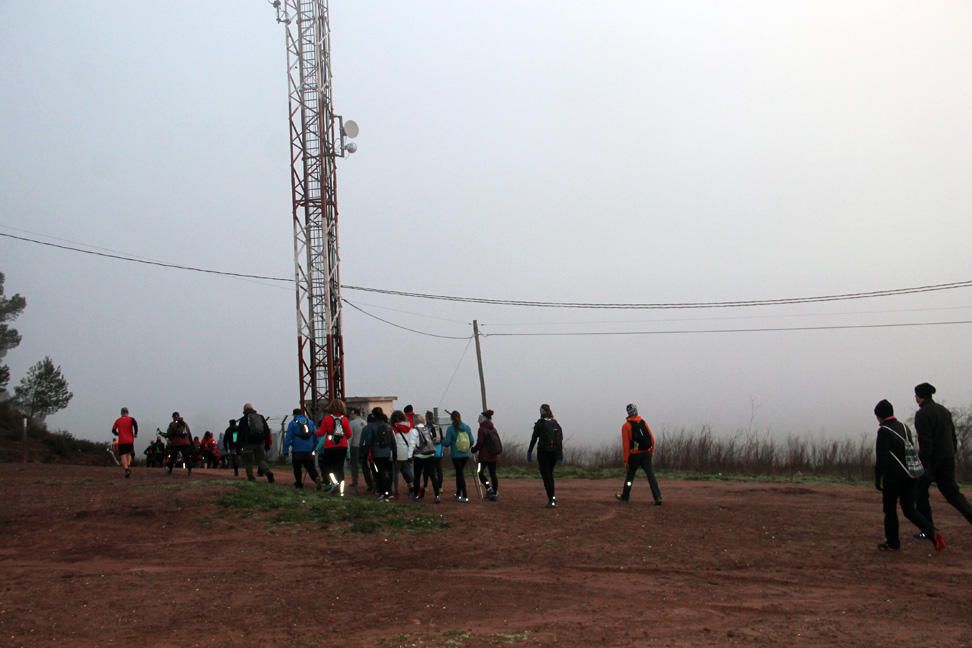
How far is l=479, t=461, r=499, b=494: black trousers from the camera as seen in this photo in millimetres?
17708

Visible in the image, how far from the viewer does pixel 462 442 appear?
17.4 metres

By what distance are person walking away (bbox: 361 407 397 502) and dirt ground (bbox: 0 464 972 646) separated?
1703 millimetres

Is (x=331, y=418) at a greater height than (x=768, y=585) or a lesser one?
greater

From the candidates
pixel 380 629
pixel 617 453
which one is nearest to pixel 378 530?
pixel 380 629

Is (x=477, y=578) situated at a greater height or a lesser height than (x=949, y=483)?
lesser

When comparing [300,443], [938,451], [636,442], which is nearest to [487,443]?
[636,442]

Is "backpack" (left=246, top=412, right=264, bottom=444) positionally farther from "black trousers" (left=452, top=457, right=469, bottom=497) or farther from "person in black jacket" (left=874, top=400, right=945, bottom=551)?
"person in black jacket" (left=874, top=400, right=945, bottom=551)

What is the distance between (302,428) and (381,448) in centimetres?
198

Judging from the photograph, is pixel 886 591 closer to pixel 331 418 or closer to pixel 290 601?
pixel 290 601

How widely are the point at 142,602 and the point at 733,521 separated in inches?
379

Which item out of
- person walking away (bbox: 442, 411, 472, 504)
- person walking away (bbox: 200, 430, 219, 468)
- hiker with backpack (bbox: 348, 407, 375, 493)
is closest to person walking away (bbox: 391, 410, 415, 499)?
person walking away (bbox: 442, 411, 472, 504)

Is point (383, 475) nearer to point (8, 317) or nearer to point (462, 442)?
point (462, 442)

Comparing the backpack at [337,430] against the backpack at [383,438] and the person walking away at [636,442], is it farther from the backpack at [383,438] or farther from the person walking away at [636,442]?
the person walking away at [636,442]

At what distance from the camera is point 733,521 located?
1518 centimetres
